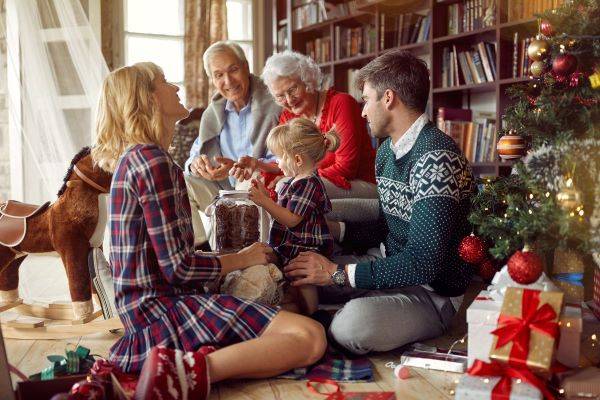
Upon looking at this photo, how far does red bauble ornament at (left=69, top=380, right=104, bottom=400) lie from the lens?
4.78 ft

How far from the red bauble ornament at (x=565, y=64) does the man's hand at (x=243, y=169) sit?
1295 mm

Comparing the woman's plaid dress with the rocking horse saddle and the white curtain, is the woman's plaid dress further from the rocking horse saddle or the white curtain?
the white curtain

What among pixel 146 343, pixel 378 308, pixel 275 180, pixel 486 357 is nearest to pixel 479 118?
pixel 275 180

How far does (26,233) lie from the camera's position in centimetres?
238

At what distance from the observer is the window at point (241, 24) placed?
18.4ft

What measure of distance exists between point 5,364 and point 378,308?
108 cm

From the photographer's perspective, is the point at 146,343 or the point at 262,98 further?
the point at 262,98

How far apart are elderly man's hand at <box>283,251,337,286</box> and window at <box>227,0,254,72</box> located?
3785mm

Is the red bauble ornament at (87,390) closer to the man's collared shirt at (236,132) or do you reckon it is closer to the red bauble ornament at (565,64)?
the red bauble ornament at (565,64)

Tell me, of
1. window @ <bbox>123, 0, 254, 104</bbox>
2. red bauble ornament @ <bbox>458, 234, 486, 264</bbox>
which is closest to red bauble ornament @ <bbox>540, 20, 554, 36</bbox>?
red bauble ornament @ <bbox>458, 234, 486, 264</bbox>

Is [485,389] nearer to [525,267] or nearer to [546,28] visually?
[525,267]

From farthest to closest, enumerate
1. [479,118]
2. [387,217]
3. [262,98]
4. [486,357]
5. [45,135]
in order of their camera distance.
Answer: [479,118]
[262,98]
[45,135]
[387,217]
[486,357]

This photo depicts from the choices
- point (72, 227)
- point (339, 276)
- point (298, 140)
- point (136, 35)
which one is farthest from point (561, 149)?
point (136, 35)

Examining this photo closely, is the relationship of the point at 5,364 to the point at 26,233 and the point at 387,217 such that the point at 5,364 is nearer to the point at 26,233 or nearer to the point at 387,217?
the point at 26,233
